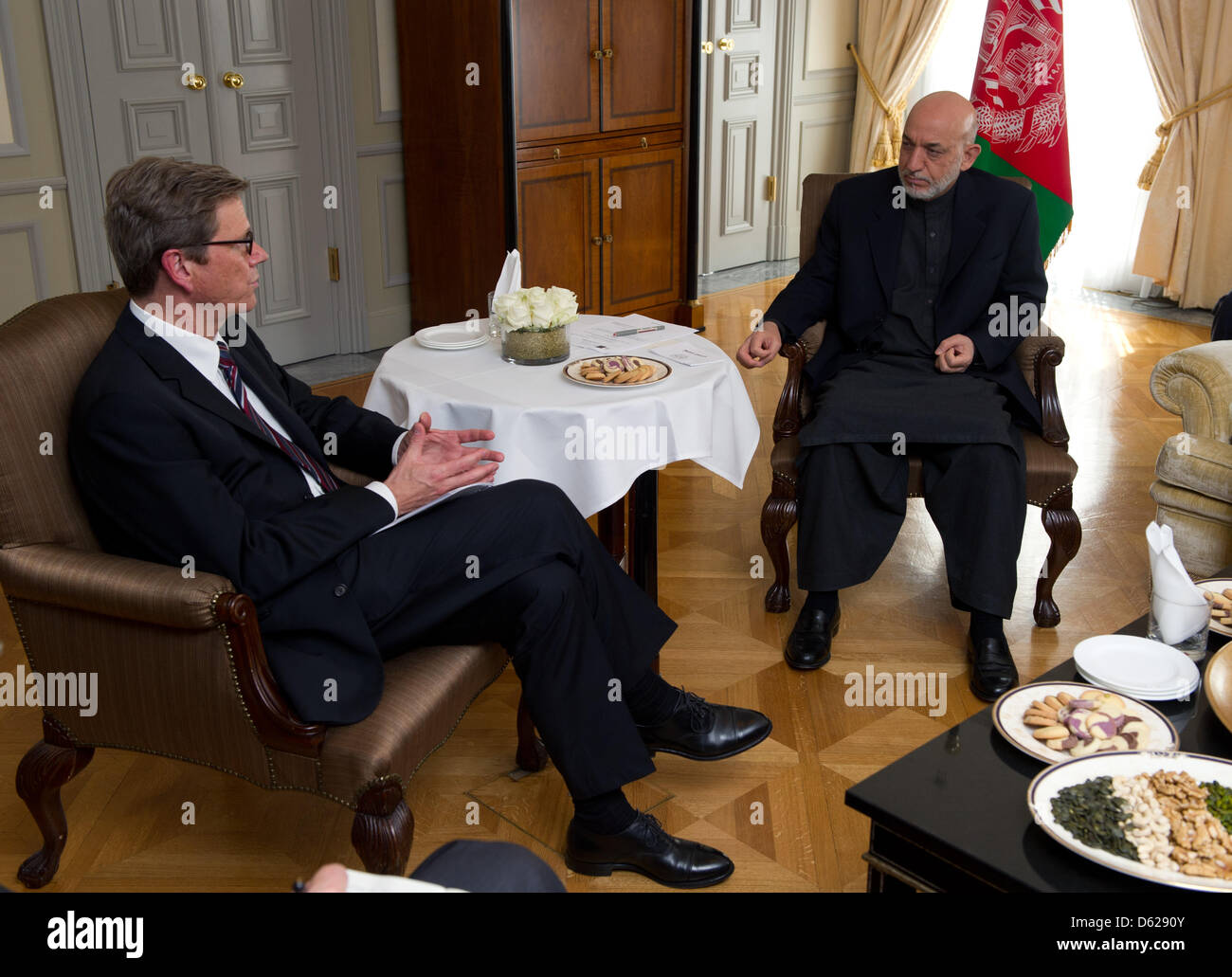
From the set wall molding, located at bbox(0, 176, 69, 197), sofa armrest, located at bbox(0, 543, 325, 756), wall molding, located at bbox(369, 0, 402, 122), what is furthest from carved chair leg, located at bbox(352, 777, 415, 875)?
wall molding, located at bbox(369, 0, 402, 122)

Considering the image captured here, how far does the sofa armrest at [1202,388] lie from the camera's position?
311 cm

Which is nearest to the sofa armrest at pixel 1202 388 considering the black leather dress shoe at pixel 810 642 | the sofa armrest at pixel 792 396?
the sofa armrest at pixel 792 396

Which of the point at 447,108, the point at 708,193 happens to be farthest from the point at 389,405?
the point at 708,193

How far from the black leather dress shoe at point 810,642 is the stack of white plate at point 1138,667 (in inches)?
36.5

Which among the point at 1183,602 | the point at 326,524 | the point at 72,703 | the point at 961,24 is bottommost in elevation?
the point at 72,703

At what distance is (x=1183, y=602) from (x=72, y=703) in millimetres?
1835

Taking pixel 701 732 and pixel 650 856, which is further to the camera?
pixel 701 732

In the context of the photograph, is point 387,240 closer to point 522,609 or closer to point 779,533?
point 779,533

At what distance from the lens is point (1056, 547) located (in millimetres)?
3062

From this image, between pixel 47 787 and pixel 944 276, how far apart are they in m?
2.37

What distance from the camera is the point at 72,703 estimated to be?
2.06m

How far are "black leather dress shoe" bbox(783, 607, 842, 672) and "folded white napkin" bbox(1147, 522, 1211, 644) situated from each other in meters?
0.97

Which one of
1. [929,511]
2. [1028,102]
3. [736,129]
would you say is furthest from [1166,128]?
[929,511]

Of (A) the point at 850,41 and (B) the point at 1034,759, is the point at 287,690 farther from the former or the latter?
(A) the point at 850,41
